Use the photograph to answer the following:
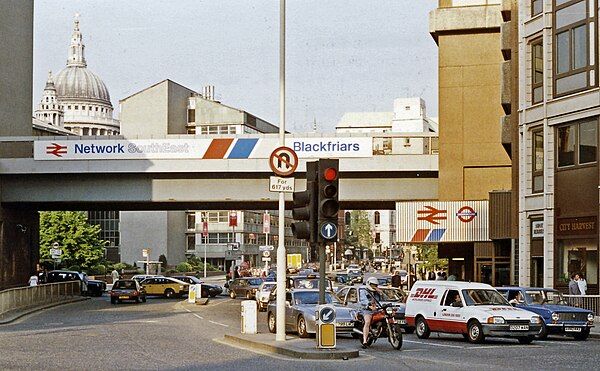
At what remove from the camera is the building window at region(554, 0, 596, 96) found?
124ft

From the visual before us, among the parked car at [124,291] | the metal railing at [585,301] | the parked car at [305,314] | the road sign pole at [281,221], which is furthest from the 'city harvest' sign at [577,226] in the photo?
the parked car at [124,291]

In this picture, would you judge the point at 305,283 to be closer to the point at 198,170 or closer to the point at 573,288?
the point at 198,170

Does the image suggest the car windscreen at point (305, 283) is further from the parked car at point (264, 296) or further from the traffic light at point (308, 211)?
the traffic light at point (308, 211)

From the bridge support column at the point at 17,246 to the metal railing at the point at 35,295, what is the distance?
3492 mm

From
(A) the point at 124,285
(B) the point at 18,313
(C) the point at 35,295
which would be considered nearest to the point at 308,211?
(B) the point at 18,313

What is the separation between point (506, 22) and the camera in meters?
45.6

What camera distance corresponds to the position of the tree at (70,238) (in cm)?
10419

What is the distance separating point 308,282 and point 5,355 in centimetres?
2536

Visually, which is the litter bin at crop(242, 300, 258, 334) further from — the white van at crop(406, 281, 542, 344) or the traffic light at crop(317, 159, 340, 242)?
the traffic light at crop(317, 159, 340, 242)

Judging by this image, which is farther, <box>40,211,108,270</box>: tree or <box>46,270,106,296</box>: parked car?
<box>40,211,108,270</box>: tree

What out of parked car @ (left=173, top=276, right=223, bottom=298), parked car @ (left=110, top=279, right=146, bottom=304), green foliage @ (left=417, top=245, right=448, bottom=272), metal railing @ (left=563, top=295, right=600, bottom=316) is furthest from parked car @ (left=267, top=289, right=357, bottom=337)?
green foliage @ (left=417, top=245, right=448, bottom=272)

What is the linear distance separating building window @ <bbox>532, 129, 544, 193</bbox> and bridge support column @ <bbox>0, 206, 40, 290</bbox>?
30459mm

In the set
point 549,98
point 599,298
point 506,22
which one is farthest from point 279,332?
point 506,22

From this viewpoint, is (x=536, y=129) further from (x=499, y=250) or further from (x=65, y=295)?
(x=65, y=295)
